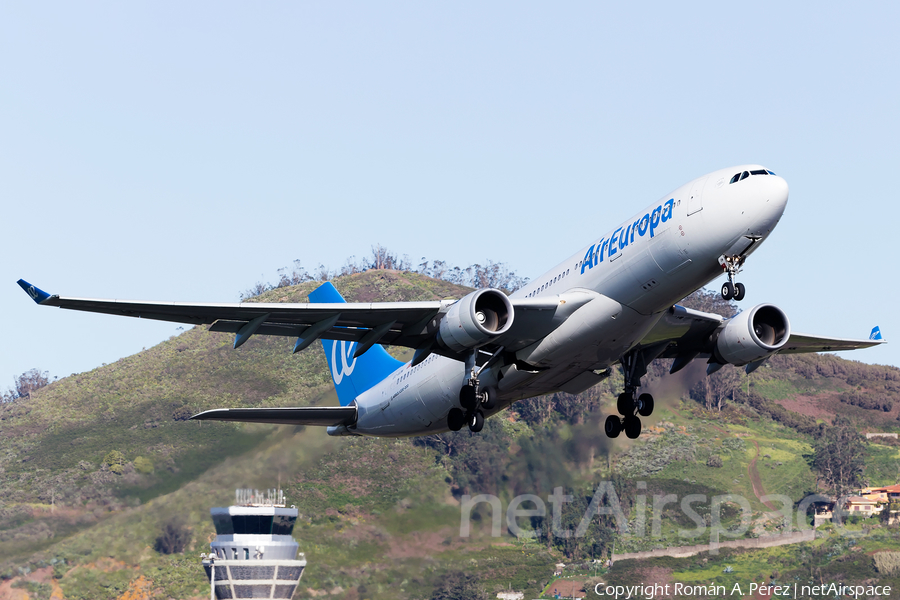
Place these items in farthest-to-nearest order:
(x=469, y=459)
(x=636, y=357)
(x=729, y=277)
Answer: (x=469, y=459)
(x=636, y=357)
(x=729, y=277)

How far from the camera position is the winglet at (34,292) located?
22.8m

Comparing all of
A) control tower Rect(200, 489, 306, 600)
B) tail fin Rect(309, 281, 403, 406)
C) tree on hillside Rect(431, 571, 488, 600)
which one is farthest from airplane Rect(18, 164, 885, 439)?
control tower Rect(200, 489, 306, 600)

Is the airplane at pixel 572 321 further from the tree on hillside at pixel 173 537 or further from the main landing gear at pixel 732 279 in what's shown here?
the tree on hillside at pixel 173 537

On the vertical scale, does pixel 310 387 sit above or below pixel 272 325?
above

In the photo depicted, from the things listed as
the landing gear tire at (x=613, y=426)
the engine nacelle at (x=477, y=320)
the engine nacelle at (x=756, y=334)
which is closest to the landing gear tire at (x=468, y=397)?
the engine nacelle at (x=477, y=320)

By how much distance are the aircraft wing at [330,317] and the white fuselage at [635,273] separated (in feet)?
2.43

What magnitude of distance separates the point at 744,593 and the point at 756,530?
1088cm

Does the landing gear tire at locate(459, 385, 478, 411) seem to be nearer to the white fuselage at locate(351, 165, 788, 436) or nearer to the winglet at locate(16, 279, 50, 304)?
the white fuselage at locate(351, 165, 788, 436)

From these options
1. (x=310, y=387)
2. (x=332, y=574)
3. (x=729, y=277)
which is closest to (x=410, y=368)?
(x=729, y=277)

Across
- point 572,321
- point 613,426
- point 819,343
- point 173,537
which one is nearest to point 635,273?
point 572,321

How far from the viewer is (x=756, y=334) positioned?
30.5 meters

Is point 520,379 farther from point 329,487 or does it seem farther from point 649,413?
point 329,487

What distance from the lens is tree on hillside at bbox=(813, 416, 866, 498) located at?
11369cm

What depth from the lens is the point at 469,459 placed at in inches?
3036
